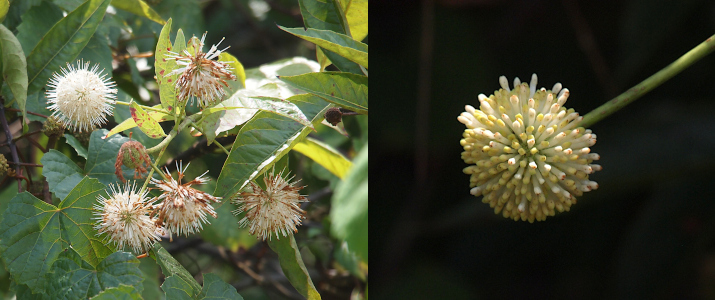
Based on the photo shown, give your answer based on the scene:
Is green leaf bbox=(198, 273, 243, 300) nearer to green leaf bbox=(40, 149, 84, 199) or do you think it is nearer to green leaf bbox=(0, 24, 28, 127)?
green leaf bbox=(40, 149, 84, 199)

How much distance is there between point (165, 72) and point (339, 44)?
0.60 ft

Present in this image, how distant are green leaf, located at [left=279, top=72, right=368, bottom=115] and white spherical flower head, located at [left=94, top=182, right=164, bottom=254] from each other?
0.19 m

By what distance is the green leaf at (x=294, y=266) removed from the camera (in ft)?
1.96

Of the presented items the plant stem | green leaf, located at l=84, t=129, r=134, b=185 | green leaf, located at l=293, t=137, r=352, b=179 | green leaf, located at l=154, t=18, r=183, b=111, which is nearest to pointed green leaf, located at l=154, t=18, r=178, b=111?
green leaf, located at l=154, t=18, r=183, b=111

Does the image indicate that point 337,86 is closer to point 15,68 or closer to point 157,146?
point 157,146

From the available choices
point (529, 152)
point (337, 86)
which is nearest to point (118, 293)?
point (337, 86)

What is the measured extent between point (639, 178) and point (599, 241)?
8 cm

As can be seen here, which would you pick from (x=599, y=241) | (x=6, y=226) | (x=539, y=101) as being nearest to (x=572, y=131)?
(x=539, y=101)

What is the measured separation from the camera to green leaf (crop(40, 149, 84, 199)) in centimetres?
56

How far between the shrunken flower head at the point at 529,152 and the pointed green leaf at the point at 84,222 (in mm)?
378

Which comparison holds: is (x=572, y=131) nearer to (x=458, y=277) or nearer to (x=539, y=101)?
(x=539, y=101)

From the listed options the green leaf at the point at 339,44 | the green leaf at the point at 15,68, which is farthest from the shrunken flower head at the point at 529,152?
the green leaf at the point at 15,68

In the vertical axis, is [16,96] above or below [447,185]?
above

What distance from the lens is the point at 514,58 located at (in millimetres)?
564
